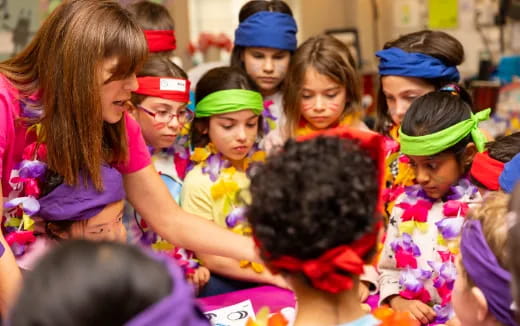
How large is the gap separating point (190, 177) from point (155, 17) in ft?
3.12

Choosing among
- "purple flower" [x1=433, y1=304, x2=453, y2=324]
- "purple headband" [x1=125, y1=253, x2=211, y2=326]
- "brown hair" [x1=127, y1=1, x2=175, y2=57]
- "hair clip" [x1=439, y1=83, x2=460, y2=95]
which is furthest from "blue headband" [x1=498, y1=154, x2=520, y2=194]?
"brown hair" [x1=127, y1=1, x2=175, y2=57]

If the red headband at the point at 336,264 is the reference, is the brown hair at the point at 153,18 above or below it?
above

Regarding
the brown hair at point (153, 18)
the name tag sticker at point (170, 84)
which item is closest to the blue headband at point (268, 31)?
the brown hair at point (153, 18)

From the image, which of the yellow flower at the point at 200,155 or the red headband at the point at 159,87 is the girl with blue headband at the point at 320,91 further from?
the red headband at the point at 159,87

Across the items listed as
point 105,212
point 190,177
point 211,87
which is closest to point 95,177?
point 105,212

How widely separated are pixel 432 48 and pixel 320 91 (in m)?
0.47

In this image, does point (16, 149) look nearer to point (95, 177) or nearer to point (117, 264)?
point (95, 177)

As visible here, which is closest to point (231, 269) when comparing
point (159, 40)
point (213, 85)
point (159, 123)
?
point (159, 123)

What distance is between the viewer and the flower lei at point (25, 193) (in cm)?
214

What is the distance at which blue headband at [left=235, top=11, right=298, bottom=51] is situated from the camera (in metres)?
3.24

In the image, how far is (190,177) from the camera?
2877 mm

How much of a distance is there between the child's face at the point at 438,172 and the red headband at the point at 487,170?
0.08 metres

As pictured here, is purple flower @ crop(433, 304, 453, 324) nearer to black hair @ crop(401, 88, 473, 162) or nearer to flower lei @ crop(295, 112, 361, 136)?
black hair @ crop(401, 88, 473, 162)

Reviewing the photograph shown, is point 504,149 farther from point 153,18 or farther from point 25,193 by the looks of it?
point 153,18
